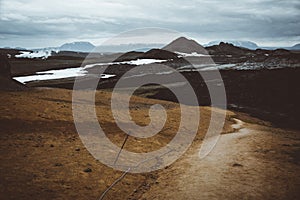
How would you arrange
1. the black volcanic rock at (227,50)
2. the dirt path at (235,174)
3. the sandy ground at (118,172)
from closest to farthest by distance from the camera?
the sandy ground at (118,172), the dirt path at (235,174), the black volcanic rock at (227,50)

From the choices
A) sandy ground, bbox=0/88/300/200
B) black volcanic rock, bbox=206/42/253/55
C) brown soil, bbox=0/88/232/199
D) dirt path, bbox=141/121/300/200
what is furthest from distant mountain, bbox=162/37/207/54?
sandy ground, bbox=0/88/300/200

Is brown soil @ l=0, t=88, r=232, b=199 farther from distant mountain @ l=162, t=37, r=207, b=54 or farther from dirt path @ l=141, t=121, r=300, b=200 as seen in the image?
distant mountain @ l=162, t=37, r=207, b=54

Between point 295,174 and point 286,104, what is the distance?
81.8 ft

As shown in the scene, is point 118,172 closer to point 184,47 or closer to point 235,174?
point 235,174

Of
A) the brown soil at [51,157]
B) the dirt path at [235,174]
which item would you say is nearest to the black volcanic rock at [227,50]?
the brown soil at [51,157]

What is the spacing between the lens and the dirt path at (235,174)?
10.5 meters

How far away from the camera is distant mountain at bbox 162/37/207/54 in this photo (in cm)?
15218

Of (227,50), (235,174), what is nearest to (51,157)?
(235,174)

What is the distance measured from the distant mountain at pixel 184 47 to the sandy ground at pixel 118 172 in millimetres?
135048

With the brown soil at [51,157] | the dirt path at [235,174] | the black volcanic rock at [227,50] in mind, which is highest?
the black volcanic rock at [227,50]

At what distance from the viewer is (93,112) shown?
2027cm

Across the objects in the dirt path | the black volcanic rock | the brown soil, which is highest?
the black volcanic rock

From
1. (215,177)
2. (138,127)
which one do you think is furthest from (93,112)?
(215,177)

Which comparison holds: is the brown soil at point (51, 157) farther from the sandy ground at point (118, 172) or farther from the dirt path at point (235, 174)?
the dirt path at point (235, 174)
